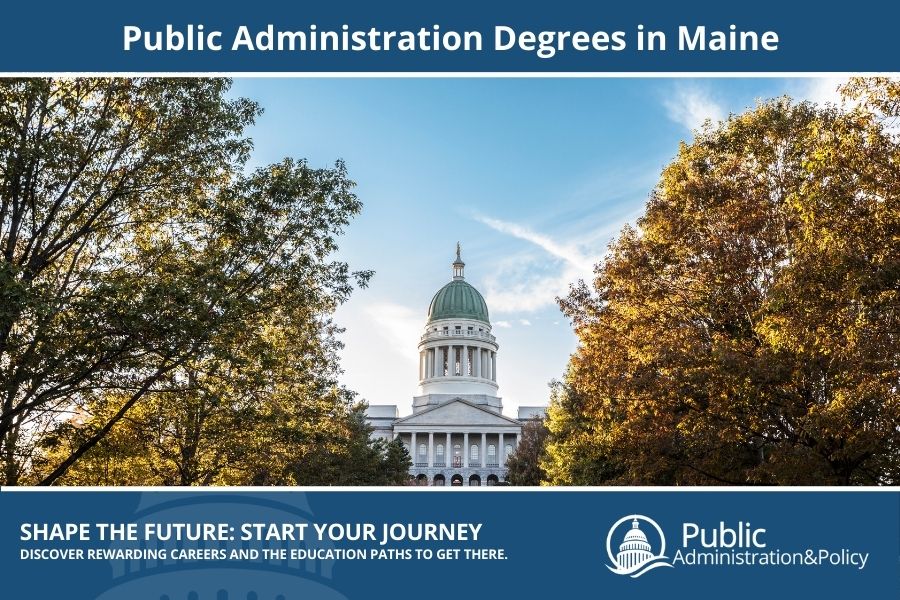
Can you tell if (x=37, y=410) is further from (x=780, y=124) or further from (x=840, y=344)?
(x=780, y=124)

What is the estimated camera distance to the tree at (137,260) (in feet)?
49.3

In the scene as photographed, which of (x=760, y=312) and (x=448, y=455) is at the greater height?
(x=448, y=455)

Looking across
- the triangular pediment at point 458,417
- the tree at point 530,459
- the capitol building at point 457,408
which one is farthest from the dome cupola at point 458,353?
the tree at point 530,459

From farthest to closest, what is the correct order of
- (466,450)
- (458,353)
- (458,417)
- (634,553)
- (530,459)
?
1. (458,353)
2. (466,450)
3. (458,417)
4. (530,459)
5. (634,553)

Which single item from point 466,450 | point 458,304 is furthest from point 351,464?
point 458,304

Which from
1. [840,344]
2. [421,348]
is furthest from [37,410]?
[421,348]

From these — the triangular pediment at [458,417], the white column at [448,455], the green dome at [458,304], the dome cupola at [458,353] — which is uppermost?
the green dome at [458,304]

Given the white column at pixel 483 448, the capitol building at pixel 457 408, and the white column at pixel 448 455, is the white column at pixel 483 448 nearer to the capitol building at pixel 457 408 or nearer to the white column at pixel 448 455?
the capitol building at pixel 457 408

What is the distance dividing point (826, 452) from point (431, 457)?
10224 centimetres

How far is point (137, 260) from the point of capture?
1770cm

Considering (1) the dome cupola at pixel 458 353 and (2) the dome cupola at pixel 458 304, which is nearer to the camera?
(1) the dome cupola at pixel 458 353

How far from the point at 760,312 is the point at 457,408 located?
103 m

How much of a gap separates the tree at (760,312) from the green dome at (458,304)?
4246 inches

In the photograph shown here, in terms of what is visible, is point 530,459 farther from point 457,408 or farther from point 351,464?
point 457,408
